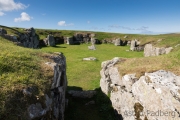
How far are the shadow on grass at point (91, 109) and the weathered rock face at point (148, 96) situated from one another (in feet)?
4.49

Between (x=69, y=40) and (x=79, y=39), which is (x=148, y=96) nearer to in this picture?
(x=69, y=40)

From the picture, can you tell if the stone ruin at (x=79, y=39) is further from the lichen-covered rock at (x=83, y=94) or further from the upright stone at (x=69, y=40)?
the lichen-covered rock at (x=83, y=94)

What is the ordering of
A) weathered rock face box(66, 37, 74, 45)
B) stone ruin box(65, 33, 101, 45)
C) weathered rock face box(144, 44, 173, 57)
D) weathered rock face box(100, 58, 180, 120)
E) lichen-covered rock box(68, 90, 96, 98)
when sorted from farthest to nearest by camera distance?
stone ruin box(65, 33, 101, 45) → weathered rock face box(66, 37, 74, 45) → weathered rock face box(144, 44, 173, 57) → lichen-covered rock box(68, 90, 96, 98) → weathered rock face box(100, 58, 180, 120)

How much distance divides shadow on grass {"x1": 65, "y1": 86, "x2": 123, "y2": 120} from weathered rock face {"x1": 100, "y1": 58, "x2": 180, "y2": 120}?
4.49 feet

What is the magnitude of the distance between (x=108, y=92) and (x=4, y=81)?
16059 millimetres

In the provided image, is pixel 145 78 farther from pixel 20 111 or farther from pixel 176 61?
pixel 20 111

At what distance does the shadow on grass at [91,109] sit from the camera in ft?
68.5

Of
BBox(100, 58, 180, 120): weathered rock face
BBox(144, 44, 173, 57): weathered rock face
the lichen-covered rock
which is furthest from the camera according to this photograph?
BBox(144, 44, 173, 57): weathered rock face

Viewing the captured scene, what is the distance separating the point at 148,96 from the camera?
15.8 m

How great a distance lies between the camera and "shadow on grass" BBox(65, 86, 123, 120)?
20.9m

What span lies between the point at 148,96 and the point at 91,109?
31.2 ft

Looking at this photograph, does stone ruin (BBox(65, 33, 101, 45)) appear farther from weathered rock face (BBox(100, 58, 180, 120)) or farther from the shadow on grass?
weathered rock face (BBox(100, 58, 180, 120))

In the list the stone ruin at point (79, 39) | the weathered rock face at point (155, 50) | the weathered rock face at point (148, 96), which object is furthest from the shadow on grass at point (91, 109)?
the stone ruin at point (79, 39)

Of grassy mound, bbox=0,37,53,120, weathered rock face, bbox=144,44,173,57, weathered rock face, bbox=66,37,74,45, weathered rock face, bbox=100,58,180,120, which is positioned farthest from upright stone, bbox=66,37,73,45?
grassy mound, bbox=0,37,53,120
